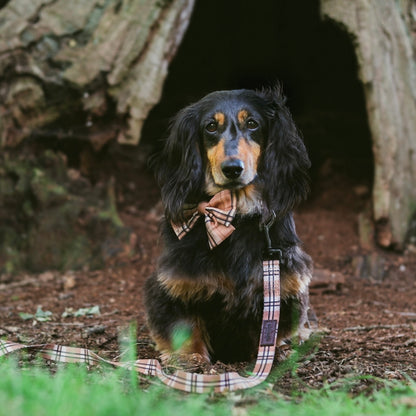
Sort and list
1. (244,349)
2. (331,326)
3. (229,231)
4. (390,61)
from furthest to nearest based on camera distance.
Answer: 1. (390,61)
2. (331,326)
3. (244,349)
4. (229,231)

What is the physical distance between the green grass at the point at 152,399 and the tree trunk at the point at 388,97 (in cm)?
337

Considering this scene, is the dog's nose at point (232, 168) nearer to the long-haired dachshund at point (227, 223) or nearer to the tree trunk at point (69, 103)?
the long-haired dachshund at point (227, 223)

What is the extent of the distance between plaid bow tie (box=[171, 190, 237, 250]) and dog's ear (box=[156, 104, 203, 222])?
2.4 inches

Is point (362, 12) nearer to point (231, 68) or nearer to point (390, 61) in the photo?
point (390, 61)

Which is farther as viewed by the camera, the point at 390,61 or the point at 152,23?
the point at 390,61

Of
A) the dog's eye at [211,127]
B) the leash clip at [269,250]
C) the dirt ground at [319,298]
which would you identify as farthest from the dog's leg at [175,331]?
the dog's eye at [211,127]

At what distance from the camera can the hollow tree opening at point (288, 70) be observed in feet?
21.6

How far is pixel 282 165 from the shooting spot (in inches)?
119

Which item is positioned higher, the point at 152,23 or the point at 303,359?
the point at 152,23

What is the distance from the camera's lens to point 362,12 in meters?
5.22

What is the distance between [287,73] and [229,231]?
4951 millimetres

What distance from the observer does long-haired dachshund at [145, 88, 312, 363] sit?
282 cm

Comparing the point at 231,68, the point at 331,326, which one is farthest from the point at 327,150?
the point at 331,326

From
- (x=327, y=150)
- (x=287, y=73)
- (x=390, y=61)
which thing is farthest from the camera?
(x=287, y=73)
